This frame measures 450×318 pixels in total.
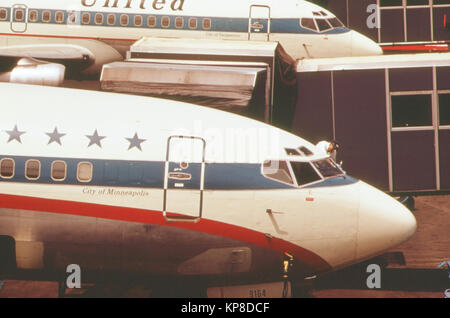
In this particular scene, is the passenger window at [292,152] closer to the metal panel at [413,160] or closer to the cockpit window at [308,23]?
the metal panel at [413,160]

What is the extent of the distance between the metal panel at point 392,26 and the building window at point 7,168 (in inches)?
1259

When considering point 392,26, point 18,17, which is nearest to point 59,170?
point 18,17

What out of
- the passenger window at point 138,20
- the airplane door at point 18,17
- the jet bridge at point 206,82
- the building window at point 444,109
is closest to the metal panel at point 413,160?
the building window at point 444,109

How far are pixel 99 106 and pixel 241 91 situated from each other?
526 cm

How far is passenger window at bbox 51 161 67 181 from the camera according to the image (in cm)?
1412

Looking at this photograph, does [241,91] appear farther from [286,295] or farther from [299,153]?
[286,295]

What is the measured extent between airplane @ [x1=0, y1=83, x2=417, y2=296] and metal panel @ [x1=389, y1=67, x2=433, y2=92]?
8.60 meters

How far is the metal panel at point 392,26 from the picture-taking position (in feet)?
132

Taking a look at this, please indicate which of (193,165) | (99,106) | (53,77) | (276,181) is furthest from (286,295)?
(53,77)

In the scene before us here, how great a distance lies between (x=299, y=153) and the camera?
14984mm

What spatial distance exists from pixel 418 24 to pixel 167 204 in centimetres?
3148

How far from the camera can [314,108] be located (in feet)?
74.8

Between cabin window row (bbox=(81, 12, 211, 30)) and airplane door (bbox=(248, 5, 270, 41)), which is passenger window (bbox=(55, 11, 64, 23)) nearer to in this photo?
cabin window row (bbox=(81, 12, 211, 30))

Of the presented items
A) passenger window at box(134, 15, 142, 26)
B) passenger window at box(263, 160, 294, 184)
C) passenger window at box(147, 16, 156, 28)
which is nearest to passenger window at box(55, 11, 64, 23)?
passenger window at box(134, 15, 142, 26)
